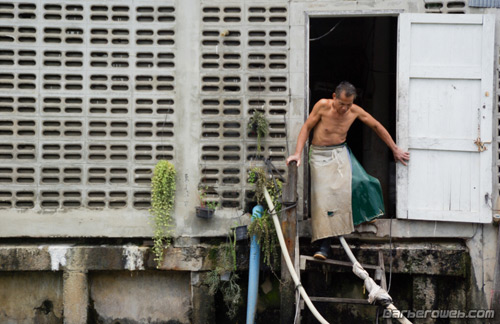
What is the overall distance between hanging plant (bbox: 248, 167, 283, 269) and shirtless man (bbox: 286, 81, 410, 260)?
0.40 meters

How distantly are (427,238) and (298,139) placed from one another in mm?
1912

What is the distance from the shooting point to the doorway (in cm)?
805

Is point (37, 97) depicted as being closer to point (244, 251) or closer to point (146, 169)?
point (146, 169)

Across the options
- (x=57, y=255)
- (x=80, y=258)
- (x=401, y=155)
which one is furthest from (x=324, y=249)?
(x=57, y=255)

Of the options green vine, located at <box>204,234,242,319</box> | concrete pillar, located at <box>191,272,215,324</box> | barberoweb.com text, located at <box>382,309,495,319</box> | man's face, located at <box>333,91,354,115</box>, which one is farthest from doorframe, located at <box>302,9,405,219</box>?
barberoweb.com text, located at <box>382,309,495,319</box>

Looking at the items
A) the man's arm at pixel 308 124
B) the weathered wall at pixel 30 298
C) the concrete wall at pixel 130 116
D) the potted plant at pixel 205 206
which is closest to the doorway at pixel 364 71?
the concrete wall at pixel 130 116

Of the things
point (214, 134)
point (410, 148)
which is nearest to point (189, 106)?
point (214, 134)

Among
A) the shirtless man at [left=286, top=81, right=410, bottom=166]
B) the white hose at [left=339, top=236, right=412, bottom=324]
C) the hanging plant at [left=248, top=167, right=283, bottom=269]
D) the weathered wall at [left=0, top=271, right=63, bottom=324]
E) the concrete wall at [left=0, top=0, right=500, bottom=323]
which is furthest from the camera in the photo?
the weathered wall at [left=0, top=271, right=63, bottom=324]

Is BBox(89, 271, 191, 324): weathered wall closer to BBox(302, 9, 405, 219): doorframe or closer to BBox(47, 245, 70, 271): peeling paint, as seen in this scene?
BBox(47, 245, 70, 271): peeling paint

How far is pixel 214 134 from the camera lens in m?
5.49

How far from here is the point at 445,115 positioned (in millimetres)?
5230

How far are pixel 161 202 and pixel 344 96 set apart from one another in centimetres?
234

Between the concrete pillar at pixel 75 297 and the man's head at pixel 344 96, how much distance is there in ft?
11.3

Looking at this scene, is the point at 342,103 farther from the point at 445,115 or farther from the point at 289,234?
the point at 289,234
